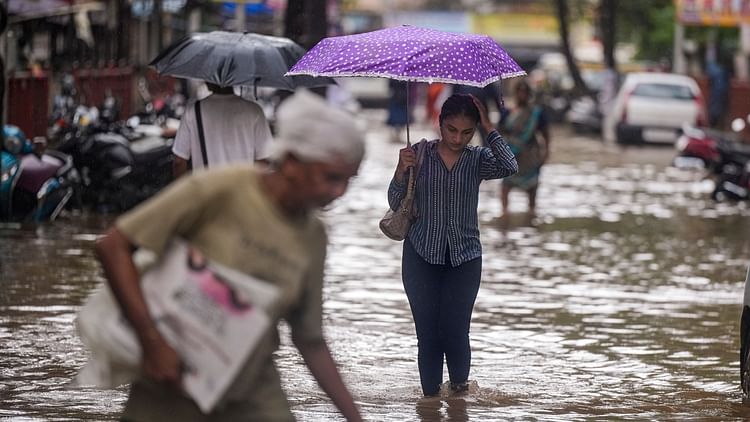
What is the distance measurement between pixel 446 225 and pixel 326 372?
3.15m

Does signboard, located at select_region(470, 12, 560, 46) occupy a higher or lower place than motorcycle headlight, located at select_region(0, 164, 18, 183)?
lower

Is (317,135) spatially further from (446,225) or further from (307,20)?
(307,20)

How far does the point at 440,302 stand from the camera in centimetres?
724

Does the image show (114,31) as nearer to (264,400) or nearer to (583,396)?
(583,396)

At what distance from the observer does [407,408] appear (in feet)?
24.1

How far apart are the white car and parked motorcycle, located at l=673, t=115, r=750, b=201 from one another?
10148 millimetres

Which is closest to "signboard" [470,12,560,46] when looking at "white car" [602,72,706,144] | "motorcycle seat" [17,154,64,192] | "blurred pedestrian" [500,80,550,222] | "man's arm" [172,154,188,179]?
"white car" [602,72,706,144]

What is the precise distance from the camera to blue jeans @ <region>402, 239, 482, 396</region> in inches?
282

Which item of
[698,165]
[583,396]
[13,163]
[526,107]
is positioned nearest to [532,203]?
[526,107]

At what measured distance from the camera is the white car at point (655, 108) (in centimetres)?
3172

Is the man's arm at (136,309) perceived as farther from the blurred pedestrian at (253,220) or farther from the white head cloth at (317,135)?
the white head cloth at (317,135)

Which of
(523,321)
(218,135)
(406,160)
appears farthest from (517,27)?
(406,160)

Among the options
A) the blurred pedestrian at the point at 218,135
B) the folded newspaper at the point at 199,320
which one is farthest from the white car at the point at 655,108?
the folded newspaper at the point at 199,320

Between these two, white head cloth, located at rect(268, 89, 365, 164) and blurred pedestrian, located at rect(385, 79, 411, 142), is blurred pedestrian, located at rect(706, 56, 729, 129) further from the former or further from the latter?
white head cloth, located at rect(268, 89, 365, 164)
